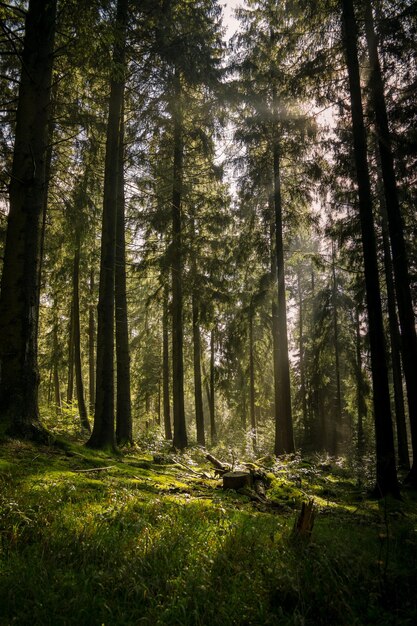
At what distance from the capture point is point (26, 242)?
708cm

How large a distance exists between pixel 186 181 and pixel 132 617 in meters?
13.3

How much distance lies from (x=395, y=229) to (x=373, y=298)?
8.65 feet

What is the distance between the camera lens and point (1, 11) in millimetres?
7906

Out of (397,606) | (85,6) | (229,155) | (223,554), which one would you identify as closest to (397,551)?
(397,606)

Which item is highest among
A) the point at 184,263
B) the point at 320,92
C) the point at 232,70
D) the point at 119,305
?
the point at 232,70

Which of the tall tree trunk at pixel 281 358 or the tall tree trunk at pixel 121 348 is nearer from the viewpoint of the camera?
the tall tree trunk at pixel 121 348

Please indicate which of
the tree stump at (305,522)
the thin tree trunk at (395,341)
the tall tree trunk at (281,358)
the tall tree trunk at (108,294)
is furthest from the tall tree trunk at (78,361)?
the tree stump at (305,522)

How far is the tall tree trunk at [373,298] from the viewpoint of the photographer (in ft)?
26.3

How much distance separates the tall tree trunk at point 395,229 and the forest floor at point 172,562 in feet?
16.5

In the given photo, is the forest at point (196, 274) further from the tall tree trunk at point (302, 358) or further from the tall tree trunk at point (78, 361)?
the tall tree trunk at point (302, 358)

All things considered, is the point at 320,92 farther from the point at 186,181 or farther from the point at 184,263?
the point at 184,263

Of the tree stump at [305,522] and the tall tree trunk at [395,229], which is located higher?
the tall tree trunk at [395,229]

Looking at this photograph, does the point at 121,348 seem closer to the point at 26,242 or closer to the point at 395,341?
the point at 26,242

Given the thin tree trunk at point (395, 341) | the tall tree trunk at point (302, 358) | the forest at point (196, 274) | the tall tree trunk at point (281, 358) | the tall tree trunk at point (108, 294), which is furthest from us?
the tall tree trunk at point (302, 358)
